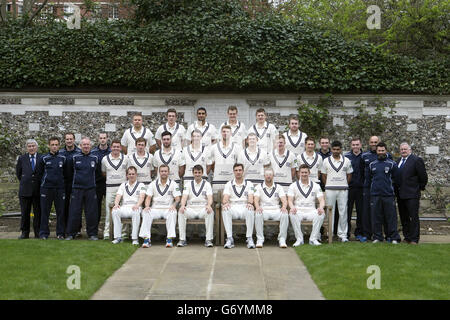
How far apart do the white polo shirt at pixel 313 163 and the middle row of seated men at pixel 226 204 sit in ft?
0.96

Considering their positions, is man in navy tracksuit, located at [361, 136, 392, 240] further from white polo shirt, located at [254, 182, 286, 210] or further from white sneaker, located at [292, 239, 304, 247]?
white polo shirt, located at [254, 182, 286, 210]

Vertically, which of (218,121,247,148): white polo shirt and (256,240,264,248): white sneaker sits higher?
(218,121,247,148): white polo shirt

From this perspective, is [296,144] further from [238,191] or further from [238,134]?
[238,191]

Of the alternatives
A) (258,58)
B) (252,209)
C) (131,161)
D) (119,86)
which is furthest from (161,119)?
(252,209)

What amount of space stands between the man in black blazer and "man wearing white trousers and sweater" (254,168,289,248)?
3.96 meters

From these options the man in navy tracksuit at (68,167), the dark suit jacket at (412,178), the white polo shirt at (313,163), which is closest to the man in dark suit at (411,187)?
the dark suit jacket at (412,178)

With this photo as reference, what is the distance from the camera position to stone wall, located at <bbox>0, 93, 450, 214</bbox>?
45.0ft

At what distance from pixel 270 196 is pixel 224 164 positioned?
1.08 m

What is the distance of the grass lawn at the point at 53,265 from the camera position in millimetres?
6094

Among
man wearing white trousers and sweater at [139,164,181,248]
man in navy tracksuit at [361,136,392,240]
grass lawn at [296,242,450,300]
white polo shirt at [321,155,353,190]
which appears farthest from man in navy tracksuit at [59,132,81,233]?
man in navy tracksuit at [361,136,392,240]

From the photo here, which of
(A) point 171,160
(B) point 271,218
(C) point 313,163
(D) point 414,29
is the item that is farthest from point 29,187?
(D) point 414,29

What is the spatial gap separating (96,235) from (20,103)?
578 centimetres

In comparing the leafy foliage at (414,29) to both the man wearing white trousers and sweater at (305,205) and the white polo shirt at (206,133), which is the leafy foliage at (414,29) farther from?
the man wearing white trousers and sweater at (305,205)

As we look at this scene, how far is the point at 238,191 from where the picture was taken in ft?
31.4
